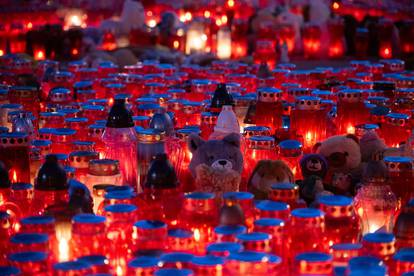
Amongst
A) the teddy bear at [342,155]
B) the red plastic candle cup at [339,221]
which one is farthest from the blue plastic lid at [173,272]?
the teddy bear at [342,155]

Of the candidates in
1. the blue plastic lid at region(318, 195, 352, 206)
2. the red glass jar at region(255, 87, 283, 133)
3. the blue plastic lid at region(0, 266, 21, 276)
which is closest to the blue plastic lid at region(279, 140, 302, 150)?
the red glass jar at region(255, 87, 283, 133)

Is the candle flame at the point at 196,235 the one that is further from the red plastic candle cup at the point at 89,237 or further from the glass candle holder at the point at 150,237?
the red plastic candle cup at the point at 89,237

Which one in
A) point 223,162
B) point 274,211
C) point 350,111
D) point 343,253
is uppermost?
point 350,111

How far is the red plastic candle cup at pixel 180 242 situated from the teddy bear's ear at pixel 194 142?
1.11m

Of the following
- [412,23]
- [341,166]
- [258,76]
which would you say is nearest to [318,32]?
[412,23]

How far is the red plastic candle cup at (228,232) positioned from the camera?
3432 millimetres

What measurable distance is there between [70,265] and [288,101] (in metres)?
3.33

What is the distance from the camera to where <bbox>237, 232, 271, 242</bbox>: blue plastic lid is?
3.29 meters

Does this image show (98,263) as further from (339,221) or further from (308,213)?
(339,221)

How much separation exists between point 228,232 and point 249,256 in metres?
0.34

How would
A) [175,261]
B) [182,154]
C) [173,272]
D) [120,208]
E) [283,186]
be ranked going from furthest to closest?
[182,154] < [283,186] < [120,208] < [175,261] < [173,272]

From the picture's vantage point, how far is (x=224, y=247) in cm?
330

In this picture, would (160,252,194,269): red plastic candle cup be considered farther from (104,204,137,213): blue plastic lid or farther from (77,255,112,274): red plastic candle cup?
(104,204,137,213): blue plastic lid

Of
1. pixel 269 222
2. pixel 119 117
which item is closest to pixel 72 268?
pixel 269 222
